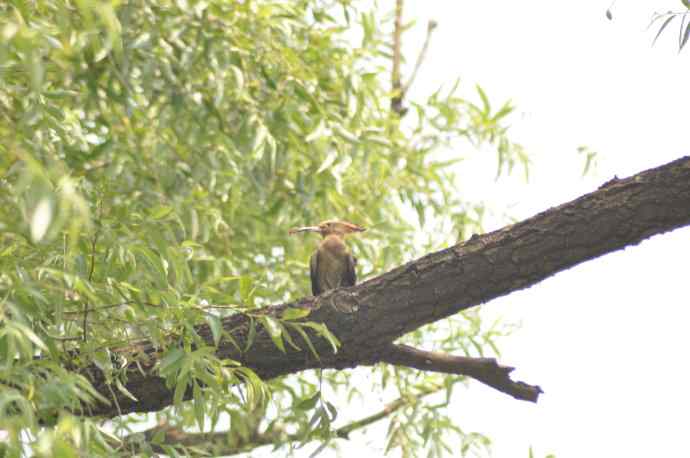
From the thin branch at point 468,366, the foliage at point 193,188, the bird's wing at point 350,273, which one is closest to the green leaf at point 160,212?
the foliage at point 193,188

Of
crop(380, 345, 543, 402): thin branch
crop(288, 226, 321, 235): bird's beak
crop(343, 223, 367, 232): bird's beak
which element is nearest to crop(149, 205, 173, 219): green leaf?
crop(380, 345, 543, 402): thin branch

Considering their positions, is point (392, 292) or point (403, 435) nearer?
point (392, 292)

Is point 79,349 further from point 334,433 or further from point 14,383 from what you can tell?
point 334,433

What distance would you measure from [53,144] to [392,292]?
1.30 meters

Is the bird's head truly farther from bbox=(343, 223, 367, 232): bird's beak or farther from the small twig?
the small twig

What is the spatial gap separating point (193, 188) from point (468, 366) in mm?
1682

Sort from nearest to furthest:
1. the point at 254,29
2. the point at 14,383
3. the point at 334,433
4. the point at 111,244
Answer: the point at 14,383 < the point at 111,244 < the point at 334,433 < the point at 254,29

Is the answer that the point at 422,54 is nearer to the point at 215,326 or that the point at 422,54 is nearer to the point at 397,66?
the point at 397,66

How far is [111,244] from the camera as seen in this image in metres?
2.78

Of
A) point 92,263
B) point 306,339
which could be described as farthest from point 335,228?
point 92,263

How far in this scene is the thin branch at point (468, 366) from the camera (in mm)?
3248

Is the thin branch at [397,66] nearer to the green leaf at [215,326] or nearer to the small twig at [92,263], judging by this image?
the small twig at [92,263]

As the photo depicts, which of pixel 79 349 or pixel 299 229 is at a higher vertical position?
pixel 299 229

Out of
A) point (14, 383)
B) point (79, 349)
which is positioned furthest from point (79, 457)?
point (79, 349)
